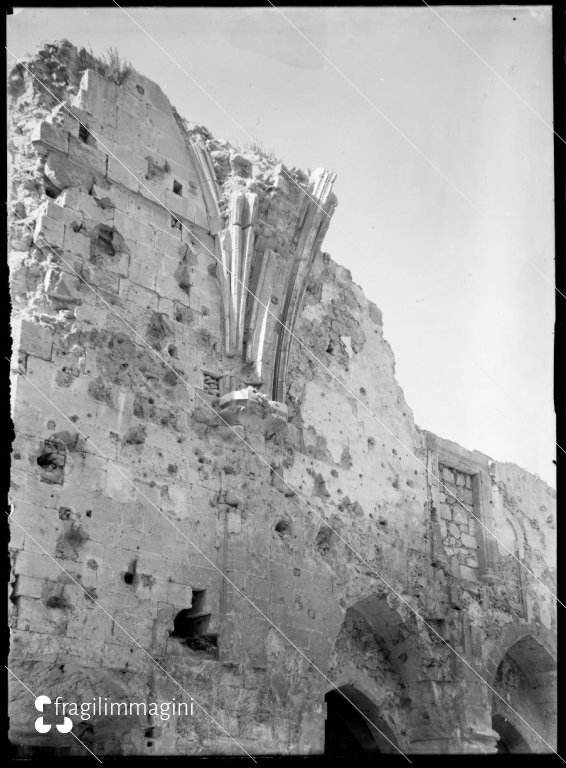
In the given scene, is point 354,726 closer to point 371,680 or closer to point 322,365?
point 371,680

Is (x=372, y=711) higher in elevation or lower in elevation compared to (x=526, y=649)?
lower

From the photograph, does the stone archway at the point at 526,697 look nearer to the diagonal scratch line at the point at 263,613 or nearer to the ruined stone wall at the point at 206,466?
the diagonal scratch line at the point at 263,613

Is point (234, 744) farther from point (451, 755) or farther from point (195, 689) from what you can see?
point (451, 755)

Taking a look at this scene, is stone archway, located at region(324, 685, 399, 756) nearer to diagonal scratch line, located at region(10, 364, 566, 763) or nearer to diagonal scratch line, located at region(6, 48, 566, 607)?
diagonal scratch line, located at region(10, 364, 566, 763)

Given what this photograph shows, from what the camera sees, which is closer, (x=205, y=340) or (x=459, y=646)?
(x=205, y=340)

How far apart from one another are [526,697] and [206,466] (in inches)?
190

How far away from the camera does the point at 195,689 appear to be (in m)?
7.52

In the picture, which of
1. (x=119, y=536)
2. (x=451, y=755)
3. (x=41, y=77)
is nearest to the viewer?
(x=119, y=536)

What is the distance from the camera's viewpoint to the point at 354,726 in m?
9.76

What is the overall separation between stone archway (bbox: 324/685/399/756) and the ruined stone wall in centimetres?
8

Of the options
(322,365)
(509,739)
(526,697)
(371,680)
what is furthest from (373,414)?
(509,739)

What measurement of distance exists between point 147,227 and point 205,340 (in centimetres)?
98

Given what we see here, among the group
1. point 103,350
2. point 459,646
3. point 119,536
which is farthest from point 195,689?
point 459,646

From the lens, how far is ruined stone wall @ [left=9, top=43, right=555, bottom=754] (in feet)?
23.7
